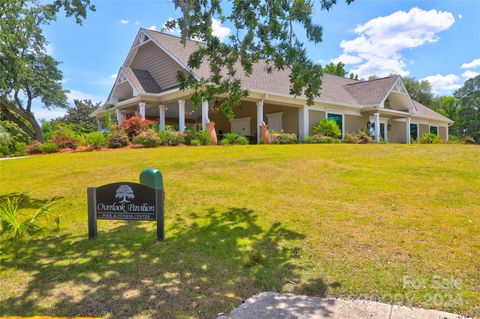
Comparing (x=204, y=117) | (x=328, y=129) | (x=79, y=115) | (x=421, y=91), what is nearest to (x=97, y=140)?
(x=204, y=117)

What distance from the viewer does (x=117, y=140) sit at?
16.2 m

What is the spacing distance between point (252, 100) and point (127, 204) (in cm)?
1532

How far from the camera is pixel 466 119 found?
137 ft

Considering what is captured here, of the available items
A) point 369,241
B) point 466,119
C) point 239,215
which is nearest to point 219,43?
point 239,215

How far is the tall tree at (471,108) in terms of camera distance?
40.8 meters

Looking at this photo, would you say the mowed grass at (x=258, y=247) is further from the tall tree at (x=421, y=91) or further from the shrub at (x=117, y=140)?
the tall tree at (x=421, y=91)

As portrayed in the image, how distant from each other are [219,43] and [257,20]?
80 centimetres

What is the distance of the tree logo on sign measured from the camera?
5352 millimetres

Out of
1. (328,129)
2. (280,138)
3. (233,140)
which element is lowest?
(233,140)

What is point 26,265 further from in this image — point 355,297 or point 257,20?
point 257,20

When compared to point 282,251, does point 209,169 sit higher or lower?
higher

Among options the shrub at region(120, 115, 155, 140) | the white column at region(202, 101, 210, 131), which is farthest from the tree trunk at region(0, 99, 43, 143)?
the white column at region(202, 101, 210, 131)

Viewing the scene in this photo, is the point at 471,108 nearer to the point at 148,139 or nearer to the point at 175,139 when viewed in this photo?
the point at 175,139

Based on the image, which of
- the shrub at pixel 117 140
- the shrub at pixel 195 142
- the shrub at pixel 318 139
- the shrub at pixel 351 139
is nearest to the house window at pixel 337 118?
the shrub at pixel 351 139
